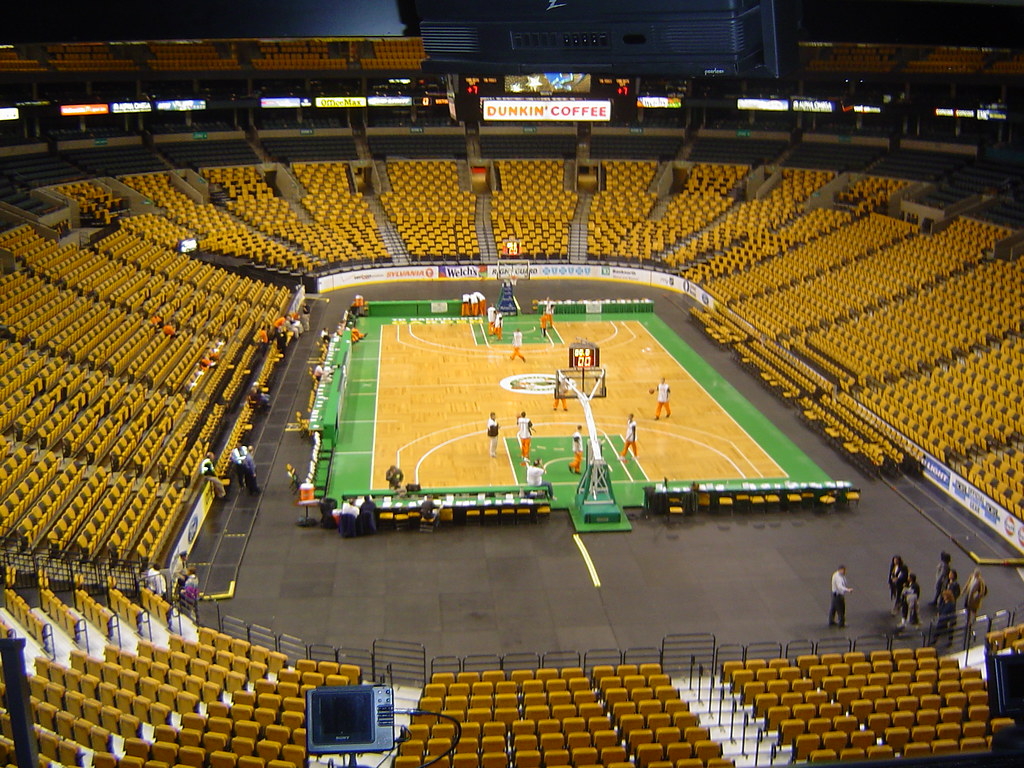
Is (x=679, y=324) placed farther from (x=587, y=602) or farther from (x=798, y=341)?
(x=587, y=602)

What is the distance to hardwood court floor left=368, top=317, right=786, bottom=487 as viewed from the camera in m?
27.0

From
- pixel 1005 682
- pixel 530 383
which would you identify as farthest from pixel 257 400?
pixel 1005 682

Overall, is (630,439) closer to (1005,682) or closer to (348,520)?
(348,520)

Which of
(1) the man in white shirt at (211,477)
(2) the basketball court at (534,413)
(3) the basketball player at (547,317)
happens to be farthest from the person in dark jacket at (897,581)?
(3) the basketball player at (547,317)

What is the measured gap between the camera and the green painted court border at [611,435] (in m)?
25.8

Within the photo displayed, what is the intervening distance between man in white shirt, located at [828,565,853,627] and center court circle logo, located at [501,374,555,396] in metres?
14.8

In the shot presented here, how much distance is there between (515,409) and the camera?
102ft

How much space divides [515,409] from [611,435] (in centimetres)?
340

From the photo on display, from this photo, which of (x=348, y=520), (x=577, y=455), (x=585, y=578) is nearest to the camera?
(x=585, y=578)

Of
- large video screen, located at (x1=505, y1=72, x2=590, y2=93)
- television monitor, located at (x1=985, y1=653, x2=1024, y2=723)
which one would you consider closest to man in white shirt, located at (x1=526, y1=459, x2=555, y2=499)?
large video screen, located at (x1=505, y1=72, x2=590, y2=93)

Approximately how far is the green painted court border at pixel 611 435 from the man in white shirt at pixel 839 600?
5.78 m

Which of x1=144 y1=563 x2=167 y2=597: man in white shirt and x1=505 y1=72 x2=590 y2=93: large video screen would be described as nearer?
x1=144 y1=563 x2=167 y2=597: man in white shirt

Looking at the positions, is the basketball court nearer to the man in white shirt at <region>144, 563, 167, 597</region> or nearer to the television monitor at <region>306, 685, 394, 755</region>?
the man in white shirt at <region>144, 563, 167, 597</region>

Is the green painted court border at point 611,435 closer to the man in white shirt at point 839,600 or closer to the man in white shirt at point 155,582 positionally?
the man in white shirt at point 839,600
